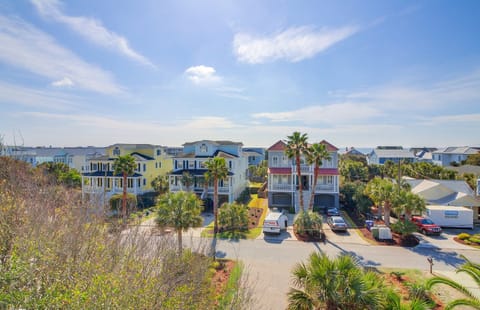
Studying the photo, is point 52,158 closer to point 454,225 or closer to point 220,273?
point 220,273

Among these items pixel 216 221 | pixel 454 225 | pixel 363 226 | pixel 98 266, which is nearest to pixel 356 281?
pixel 98 266

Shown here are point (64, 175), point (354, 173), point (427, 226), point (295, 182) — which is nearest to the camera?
point (427, 226)

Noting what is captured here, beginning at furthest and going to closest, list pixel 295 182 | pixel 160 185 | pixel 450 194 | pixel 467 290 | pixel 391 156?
pixel 391 156, pixel 160 185, pixel 295 182, pixel 450 194, pixel 467 290

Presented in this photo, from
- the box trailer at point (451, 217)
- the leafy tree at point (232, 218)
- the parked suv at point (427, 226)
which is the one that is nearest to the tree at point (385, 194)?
the parked suv at point (427, 226)

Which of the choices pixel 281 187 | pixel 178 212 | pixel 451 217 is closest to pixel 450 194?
pixel 451 217

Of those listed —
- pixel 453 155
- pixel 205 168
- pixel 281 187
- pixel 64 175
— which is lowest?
pixel 281 187

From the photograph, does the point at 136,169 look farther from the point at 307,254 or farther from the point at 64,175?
the point at 307,254

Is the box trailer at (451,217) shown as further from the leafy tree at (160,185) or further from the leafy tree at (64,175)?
the leafy tree at (64,175)
